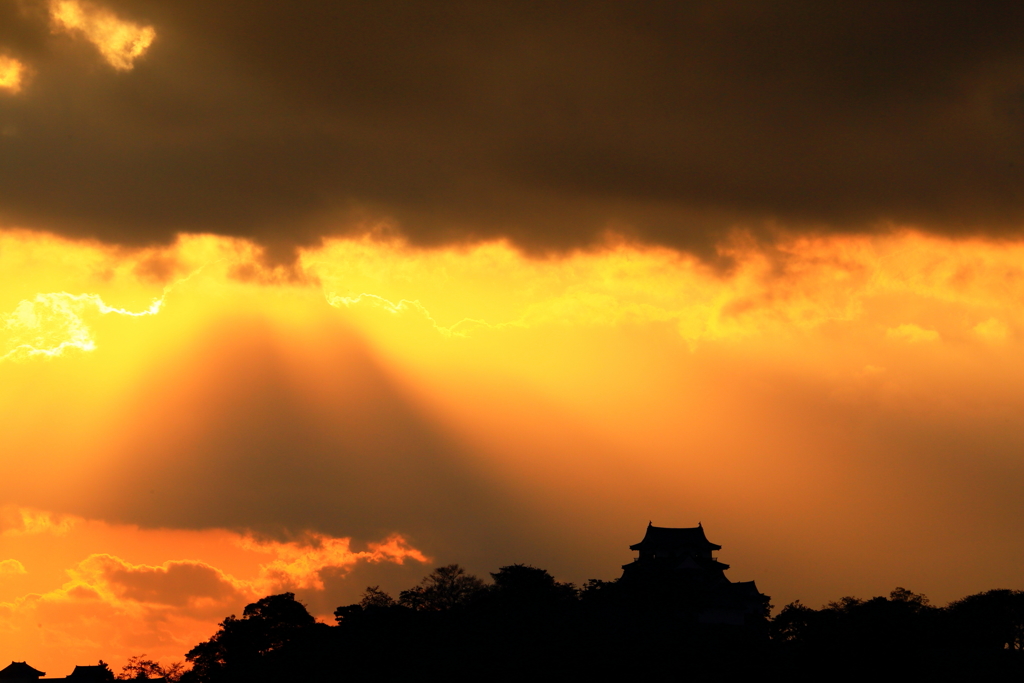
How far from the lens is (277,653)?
137 meters

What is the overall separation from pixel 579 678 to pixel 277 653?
141 ft

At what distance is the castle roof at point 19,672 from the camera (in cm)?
19125

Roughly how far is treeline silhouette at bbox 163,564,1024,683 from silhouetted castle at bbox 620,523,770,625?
0.64m

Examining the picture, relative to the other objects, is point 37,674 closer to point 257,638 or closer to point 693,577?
point 257,638

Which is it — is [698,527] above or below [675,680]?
above

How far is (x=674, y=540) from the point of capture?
17250cm

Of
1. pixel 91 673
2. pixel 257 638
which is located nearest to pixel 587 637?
pixel 257 638

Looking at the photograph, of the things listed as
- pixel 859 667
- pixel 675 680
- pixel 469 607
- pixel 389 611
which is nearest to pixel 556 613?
pixel 469 607

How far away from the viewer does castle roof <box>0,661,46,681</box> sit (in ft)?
627

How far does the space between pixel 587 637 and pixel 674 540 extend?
51.5m

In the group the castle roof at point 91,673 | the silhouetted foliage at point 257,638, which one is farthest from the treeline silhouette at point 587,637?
the castle roof at point 91,673

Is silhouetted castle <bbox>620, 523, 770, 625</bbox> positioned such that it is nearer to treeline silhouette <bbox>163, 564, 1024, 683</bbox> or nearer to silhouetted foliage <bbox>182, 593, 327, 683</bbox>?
treeline silhouette <bbox>163, 564, 1024, 683</bbox>

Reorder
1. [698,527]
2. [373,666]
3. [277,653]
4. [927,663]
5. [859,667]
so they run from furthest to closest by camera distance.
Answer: [698,527] → [277,653] → [373,666] → [927,663] → [859,667]

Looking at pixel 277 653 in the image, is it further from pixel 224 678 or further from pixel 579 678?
pixel 579 678
